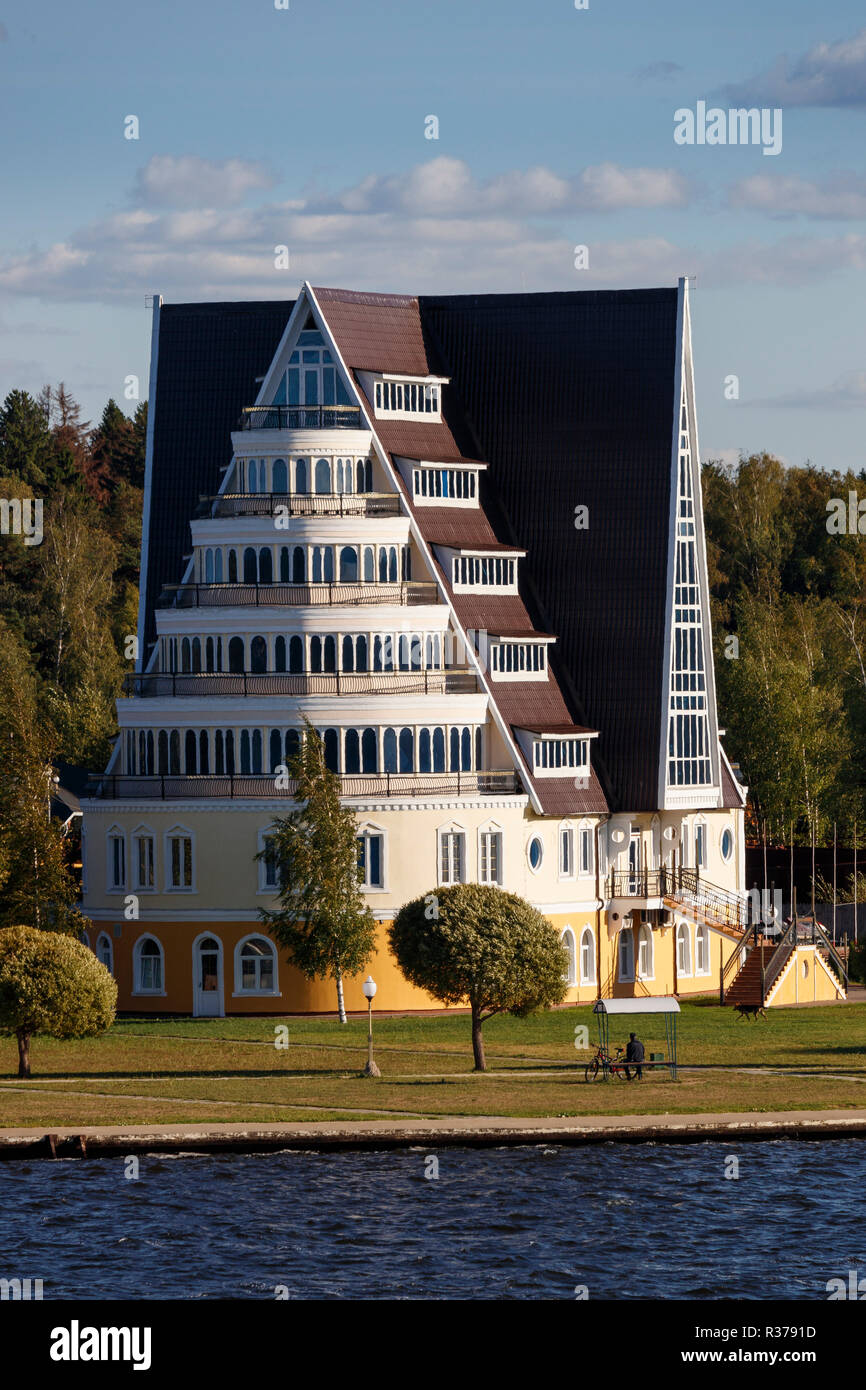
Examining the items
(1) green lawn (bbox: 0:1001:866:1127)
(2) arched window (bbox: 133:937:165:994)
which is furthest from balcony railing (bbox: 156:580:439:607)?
(1) green lawn (bbox: 0:1001:866:1127)

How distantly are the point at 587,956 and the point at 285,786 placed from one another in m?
13.4

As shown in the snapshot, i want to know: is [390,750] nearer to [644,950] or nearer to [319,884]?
[319,884]

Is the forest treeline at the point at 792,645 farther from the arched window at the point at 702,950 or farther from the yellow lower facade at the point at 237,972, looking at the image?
the yellow lower facade at the point at 237,972

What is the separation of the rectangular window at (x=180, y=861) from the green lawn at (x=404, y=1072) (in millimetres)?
4947

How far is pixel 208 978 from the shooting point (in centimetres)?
8731

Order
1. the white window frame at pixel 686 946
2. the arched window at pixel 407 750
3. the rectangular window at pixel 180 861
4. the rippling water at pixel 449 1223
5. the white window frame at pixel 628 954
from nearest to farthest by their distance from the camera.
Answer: the rippling water at pixel 449 1223 → the arched window at pixel 407 750 → the rectangular window at pixel 180 861 → the white window frame at pixel 628 954 → the white window frame at pixel 686 946

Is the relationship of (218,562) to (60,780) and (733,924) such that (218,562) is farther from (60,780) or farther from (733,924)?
(60,780)

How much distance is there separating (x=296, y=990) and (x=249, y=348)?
81.8ft

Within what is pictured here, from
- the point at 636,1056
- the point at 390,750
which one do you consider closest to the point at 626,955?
the point at 390,750

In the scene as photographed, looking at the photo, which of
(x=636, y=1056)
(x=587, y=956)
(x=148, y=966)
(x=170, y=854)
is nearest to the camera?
(x=636, y=1056)

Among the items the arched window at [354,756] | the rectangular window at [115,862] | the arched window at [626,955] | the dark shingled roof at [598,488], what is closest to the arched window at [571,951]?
the arched window at [626,955]

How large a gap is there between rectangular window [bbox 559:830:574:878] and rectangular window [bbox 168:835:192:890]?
12914 mm

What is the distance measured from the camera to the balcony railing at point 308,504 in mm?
89250

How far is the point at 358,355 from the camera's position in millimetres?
94000
